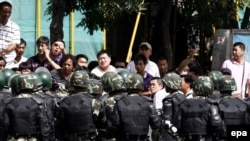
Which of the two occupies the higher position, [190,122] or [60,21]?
[60,21]

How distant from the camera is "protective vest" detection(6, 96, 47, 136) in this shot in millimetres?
11344

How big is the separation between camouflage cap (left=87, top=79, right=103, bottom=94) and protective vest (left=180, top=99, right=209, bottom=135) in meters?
1.17

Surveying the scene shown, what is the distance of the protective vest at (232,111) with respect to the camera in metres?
11.8

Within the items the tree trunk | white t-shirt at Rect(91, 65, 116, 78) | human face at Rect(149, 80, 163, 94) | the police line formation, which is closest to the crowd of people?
the police line formation

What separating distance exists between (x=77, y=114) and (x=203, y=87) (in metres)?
1.73

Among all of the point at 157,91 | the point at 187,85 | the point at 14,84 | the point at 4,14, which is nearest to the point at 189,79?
the point at 187,85

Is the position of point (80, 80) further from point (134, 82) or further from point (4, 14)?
point (4, 14)

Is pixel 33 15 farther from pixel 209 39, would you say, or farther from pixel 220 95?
pixel 220 95

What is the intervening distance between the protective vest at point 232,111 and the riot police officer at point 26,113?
7.65 feet

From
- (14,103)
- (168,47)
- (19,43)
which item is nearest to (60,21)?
(19,43)

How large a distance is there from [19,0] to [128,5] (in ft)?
12.6

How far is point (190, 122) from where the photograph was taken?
11.6 metres

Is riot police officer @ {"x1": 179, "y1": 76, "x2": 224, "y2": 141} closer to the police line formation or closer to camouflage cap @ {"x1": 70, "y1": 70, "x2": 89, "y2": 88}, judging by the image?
the police line formation

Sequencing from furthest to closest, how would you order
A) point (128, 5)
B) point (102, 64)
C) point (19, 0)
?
A: point (19, 0) → point (128, 5) → point (102, 64)
